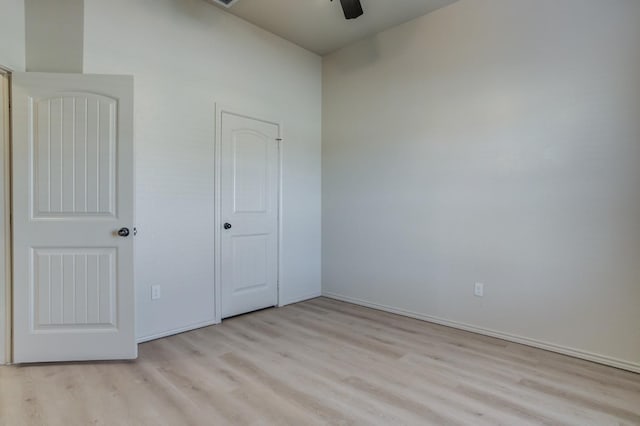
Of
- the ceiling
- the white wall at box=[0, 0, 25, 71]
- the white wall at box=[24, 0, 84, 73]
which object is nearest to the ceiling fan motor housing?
the ceiling

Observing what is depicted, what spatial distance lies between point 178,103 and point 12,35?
1.13 m

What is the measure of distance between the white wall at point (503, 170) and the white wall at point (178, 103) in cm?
124

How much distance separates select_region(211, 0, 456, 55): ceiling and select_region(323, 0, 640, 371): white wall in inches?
5.9

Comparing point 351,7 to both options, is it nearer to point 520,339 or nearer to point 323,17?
point 323,17

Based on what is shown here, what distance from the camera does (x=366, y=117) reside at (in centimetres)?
401

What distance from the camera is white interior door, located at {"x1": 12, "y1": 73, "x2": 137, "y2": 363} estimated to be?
7.95 feet

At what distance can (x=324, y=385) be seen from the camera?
2.25m

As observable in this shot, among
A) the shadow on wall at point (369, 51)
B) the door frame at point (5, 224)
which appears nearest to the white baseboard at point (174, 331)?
the door frame at point (5, 224)

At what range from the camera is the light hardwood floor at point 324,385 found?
1.92 metres

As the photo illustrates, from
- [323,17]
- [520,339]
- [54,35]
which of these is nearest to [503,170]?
[520,339]

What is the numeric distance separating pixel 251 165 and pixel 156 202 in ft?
3.49

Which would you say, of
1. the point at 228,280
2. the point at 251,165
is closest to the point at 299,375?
the point at 228,280

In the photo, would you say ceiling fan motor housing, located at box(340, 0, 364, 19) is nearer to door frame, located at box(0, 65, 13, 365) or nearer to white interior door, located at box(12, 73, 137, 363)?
white interior door, located at box(12, 73, 137, 363)

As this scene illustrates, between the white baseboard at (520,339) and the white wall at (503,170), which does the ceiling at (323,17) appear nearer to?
the white wall at (503,170)
